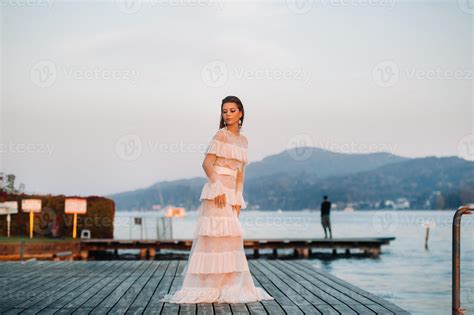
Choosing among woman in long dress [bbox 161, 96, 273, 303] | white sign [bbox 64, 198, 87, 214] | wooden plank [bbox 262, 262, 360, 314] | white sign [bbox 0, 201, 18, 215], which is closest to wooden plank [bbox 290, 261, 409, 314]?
wooden plank [bbox 262, 262, 360, 314]

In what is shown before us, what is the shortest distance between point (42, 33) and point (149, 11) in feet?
27.7

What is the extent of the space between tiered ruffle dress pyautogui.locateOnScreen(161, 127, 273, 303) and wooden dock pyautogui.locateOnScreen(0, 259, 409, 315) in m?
0.25

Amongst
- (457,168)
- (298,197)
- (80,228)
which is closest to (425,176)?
(457,168)

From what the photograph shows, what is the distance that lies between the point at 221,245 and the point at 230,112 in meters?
1.37

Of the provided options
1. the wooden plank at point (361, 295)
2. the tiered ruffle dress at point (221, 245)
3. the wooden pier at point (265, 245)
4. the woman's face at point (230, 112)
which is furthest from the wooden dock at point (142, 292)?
the wooden pier at point (265, 245)

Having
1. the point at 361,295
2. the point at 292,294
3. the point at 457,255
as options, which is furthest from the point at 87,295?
the point at 457,255

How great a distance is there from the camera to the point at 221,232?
23.7ft

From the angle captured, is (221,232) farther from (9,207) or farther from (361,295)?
(9,207)

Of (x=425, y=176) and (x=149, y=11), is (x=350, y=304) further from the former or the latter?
(x=425, y=176)

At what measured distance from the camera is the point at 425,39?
3506 cm

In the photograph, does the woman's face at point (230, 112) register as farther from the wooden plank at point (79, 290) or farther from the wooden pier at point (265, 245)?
the wooden pier at point (265, 245)

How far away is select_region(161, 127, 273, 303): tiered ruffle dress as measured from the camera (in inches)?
283

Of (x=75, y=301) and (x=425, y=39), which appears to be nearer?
(x=75, y=301)

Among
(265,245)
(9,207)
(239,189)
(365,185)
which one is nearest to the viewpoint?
(239,189)
